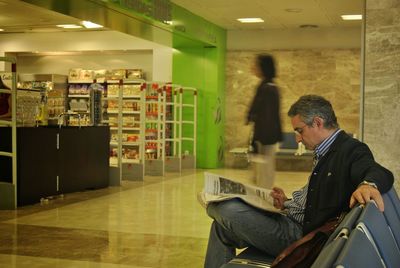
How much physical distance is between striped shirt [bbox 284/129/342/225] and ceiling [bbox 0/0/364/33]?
24.3 ft

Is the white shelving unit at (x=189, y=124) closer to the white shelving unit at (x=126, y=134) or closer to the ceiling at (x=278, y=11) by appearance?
the white shelving unit at (x=126, y=134)

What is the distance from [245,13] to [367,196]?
10001mm

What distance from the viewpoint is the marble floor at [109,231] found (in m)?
4.77

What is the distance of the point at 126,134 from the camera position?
510 inches

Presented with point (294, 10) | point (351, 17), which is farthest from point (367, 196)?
point (351, 17)

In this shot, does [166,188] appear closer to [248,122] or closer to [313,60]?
[248,122]

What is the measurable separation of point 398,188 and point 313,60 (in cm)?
828

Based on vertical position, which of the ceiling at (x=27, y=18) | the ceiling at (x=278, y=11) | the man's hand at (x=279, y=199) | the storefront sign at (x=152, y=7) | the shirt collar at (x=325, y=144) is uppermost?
the ceiling at (x=278, y=11)

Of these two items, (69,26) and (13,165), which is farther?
(69,26)

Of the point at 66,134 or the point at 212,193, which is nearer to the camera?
the point at 212,193

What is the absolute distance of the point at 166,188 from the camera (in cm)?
949

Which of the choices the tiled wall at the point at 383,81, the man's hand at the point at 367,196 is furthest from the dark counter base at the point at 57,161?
the man's hand at the point at 367,196

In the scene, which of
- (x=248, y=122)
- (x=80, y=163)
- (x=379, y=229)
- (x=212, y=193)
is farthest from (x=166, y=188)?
(x=379, y=229)

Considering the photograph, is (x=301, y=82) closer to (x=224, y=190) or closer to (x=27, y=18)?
(x=27, y=18)
